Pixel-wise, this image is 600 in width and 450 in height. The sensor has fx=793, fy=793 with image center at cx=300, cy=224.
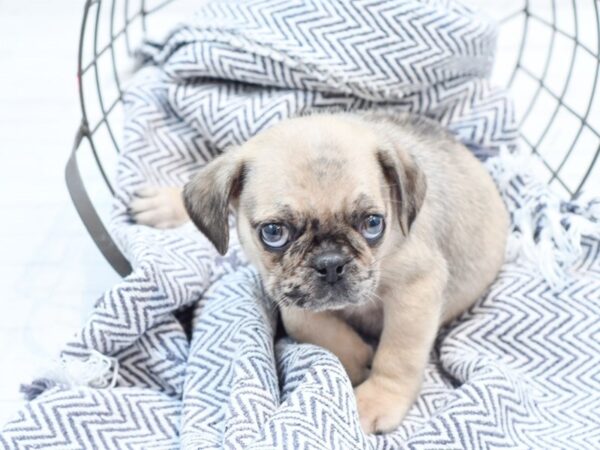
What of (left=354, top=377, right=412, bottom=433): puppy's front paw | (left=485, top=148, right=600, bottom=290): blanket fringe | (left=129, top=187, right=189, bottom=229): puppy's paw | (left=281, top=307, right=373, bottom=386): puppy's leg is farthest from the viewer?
(left=129, top=187, right=189, bottom=229): puppy's paw

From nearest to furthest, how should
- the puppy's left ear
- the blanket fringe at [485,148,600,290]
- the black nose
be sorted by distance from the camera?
the black nose < the puppy's left ear < the blanket fringe at [485,148,600,290]

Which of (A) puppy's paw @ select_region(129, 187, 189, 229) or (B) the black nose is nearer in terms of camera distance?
(B) the black nose

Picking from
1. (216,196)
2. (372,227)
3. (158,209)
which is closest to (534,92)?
(158,209)

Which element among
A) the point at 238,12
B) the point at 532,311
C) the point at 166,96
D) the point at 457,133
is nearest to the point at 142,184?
the point at 166,96

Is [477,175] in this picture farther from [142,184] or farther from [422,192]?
[142,184]

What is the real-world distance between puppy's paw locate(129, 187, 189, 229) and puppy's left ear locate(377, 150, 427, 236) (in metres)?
0.98

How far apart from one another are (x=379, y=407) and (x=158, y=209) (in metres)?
1.12

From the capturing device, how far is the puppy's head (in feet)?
6.14

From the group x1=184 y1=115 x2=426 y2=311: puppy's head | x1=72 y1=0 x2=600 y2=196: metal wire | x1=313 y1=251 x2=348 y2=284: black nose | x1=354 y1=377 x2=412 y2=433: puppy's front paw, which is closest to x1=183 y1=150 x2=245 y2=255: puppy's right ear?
x1=184 y1=115 x2=426 y2=311: puppy's head

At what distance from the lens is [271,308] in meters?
2.43

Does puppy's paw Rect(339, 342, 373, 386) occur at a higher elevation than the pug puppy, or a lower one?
lower

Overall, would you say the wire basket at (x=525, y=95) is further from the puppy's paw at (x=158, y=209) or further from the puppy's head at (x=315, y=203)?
the puppy's head at (x=315, y=203)

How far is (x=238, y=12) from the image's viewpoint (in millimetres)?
2971

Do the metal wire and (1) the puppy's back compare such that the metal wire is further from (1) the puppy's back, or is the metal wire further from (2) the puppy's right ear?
(2) the puppy's right ear
